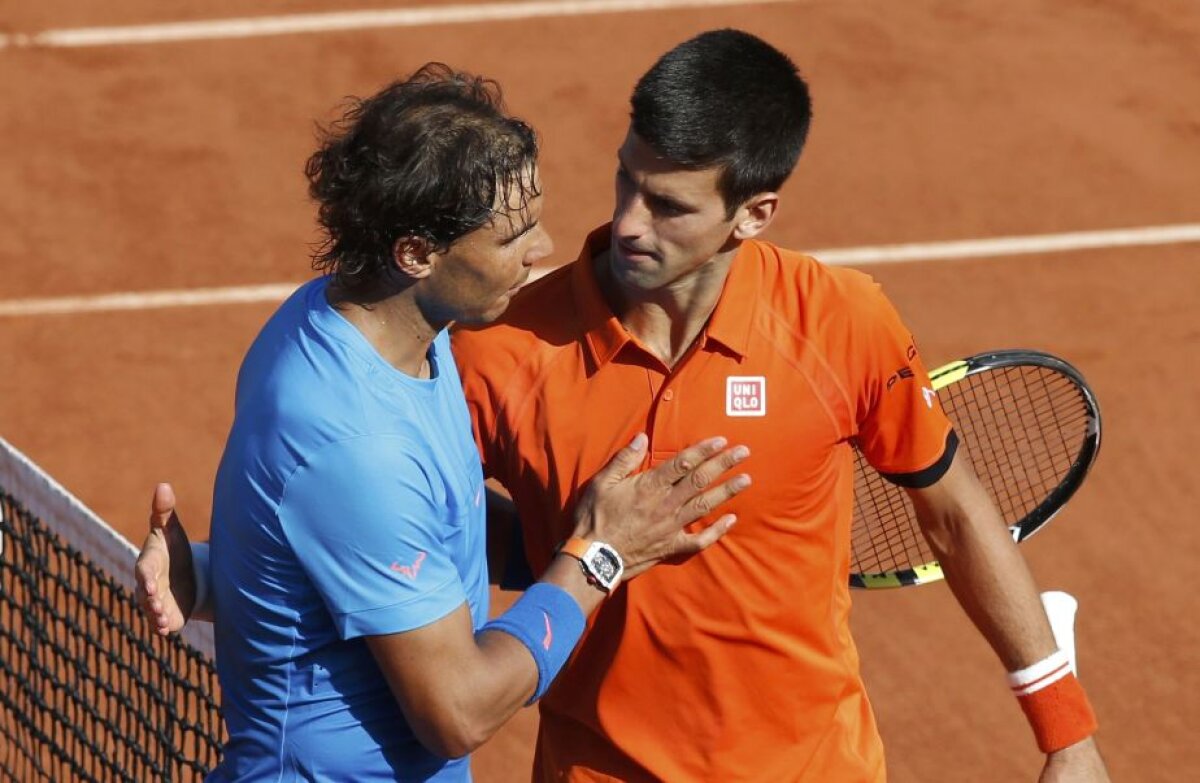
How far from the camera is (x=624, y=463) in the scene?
389 centimetres

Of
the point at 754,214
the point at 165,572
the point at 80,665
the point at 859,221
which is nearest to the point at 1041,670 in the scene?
the point at 754,214

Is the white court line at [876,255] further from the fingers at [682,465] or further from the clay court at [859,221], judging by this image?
the fingers at [682,465]

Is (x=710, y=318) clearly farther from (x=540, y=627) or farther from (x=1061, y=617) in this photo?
(x=1061, y=617)

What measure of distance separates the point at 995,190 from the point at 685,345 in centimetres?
601

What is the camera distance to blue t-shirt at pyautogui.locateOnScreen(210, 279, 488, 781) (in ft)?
10.8

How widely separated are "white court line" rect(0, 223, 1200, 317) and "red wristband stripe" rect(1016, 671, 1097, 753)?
5.15 metres

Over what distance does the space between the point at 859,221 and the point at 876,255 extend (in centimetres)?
30

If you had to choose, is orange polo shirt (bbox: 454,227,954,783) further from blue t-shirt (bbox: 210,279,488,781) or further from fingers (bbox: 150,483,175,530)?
fingers (bbox: 150,483,175,530)

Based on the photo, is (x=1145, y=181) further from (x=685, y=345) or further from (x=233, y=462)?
(x=233, y=462)

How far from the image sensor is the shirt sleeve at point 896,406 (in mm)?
4012

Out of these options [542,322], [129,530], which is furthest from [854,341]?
[129,530]

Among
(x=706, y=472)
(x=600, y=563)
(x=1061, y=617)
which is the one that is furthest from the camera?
(x=1061, y=617)

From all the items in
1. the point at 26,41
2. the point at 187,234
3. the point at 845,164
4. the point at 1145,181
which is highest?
the point at 26,41

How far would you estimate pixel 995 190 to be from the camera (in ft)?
31.9
